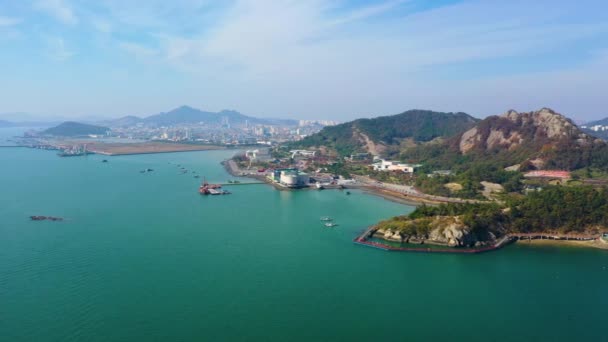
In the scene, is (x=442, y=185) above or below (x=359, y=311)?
above

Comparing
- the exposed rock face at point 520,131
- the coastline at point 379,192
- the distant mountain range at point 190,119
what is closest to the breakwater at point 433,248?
the coastline at point 379,192

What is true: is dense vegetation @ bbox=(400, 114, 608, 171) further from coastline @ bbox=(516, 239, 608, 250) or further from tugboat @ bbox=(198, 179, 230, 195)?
tugboat @ bbox=(198, 179, 230, 195)

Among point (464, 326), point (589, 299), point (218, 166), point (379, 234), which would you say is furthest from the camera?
point (218, 166)

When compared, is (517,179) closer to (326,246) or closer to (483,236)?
(483,236)

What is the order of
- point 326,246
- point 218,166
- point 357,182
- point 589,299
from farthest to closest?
point 218,166, point 357,182, point 326,246, point 589,299

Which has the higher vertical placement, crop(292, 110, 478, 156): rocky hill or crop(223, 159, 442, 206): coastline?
crop(292, 110, 478, 156): rocky hill

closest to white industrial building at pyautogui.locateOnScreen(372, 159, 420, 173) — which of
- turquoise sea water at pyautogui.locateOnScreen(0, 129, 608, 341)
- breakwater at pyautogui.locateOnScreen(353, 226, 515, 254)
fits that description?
turquoise sea water at pyautogui.locateOnScreen(0, 129, 608, 341)

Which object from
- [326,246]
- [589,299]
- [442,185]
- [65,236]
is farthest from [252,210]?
[589,299]
